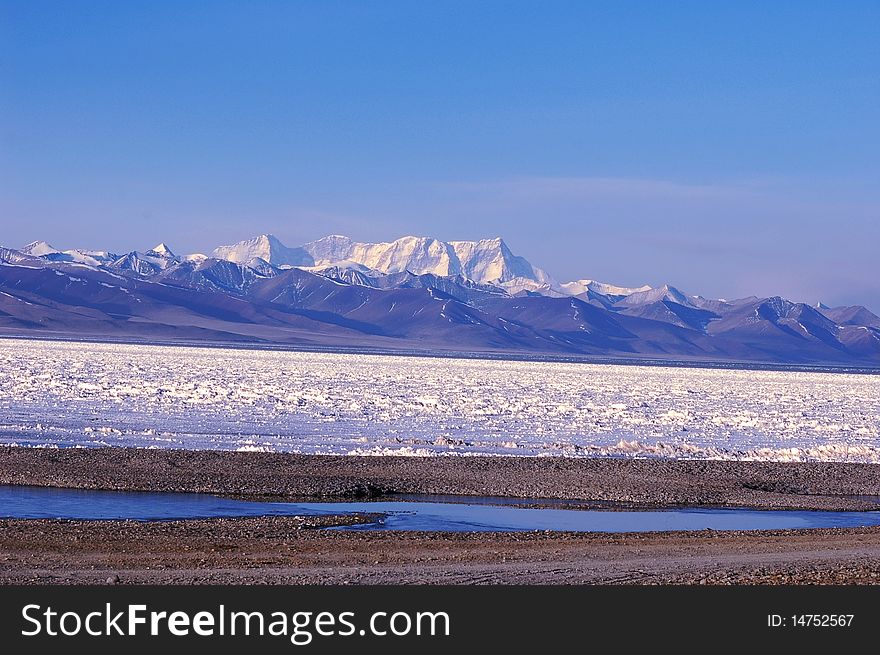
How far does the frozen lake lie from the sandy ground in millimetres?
3418

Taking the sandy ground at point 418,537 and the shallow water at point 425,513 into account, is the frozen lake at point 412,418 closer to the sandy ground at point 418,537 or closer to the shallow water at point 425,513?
the sandy ground at point 418,537

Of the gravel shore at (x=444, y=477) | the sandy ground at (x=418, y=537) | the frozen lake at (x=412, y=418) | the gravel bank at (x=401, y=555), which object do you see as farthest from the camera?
the frozen lake at (x=412, y=418)

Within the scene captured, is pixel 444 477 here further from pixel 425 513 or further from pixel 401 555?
pixel 401 555

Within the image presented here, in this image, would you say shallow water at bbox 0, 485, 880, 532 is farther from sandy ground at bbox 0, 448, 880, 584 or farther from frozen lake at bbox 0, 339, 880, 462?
frozen lake at bbox 0, 339, 880, 462

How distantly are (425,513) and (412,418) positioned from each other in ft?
52.0

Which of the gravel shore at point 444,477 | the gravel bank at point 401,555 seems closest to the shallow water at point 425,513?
the gravel shore at point 444,477

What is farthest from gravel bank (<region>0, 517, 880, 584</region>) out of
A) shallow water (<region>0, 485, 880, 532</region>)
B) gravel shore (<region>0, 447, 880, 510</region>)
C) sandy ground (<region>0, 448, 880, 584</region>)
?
gravel shore (<region>0, 447, 880, 510</region>)

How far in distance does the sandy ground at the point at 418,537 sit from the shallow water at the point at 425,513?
0.73 m

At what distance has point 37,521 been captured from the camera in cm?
1478

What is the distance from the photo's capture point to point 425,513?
17672 mm

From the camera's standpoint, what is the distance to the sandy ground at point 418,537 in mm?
11484

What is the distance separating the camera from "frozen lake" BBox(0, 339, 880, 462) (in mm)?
26500

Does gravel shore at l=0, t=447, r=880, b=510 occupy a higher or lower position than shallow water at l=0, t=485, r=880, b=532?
higher

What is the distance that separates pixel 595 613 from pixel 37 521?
8187mm
